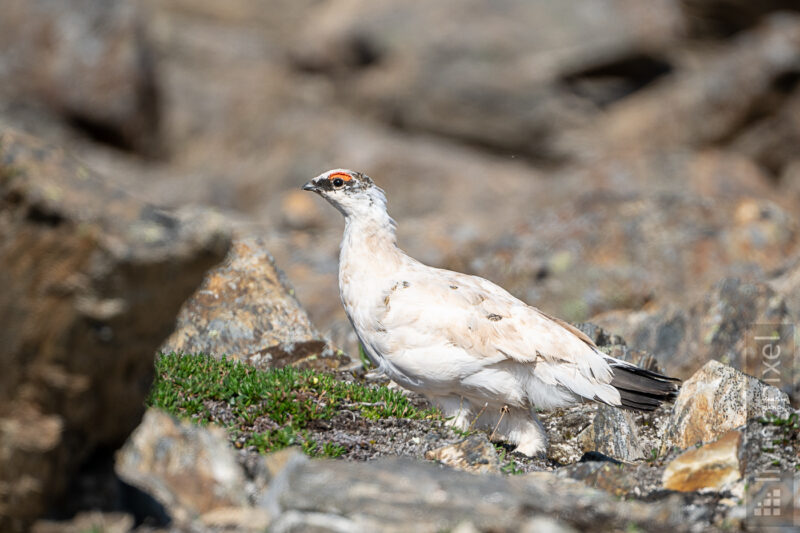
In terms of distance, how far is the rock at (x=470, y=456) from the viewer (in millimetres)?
7023

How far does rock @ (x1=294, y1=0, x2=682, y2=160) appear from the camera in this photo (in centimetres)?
2923

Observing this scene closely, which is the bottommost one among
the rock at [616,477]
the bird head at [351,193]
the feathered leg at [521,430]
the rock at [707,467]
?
the rock at [616,477]

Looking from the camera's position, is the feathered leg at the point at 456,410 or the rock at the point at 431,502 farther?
the feathered leg at the point at 456,410

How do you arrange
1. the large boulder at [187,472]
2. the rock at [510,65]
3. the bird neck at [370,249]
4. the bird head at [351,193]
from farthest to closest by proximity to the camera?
1. the rock at [510,65]
2. the bird head at [351,193]
3. the bird neck at [370,249]
4. the large boulder at [187,472]

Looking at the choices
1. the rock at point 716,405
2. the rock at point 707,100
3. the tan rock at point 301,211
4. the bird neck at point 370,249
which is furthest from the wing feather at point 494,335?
the rock at point 707,100

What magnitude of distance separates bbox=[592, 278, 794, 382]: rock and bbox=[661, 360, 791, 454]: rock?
3.05 meters

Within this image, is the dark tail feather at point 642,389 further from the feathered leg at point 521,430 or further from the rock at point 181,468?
the rock at point 181,468

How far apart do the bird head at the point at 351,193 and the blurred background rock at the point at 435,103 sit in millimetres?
11785

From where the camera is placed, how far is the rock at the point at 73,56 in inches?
1040

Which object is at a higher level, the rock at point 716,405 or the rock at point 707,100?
the rock at point 707,100

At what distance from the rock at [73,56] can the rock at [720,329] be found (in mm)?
19218

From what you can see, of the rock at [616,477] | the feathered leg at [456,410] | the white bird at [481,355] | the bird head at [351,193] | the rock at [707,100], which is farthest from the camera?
the rock at [707,100]

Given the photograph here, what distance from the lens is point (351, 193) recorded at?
30.4 feet

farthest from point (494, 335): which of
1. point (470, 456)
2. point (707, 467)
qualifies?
point (707, 467)
